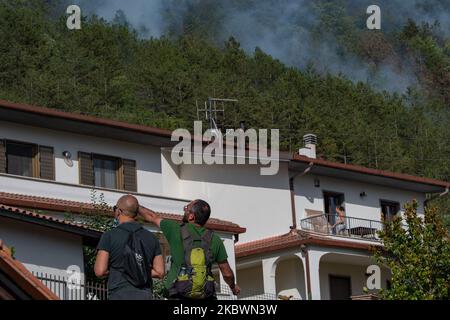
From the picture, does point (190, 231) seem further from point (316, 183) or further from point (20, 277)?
point (316, 183)

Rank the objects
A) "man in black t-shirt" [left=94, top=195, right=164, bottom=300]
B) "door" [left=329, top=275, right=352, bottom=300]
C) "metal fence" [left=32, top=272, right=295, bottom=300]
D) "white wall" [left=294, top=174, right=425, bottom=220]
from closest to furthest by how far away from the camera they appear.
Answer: "man in black t-shirt" [left=94, top=195, right=164, bottom=300]
"metal fence" [left=32, top=272, right=295, bottom=300]
"door" [left=329, top=275, right=352, bottom=300]
"white wall" [left=294, top=174, right=425, bottom=220]

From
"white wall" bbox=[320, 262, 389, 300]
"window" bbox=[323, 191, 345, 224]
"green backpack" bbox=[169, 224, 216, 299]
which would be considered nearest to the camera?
"green backpack" bbox=[169, 224, 216, 299]

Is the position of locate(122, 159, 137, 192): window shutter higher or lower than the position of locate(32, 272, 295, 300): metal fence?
higher

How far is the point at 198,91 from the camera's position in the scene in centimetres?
6694

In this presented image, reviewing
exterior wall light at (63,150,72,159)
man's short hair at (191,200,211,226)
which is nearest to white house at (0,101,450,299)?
exterior wall light at (63,150,72,159)

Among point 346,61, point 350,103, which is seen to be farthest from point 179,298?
point 346,61

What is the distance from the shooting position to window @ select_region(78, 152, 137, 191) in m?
29.7

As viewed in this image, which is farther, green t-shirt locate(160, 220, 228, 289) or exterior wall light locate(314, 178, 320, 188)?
exterior wall light locate(314, 178, 320, 188)

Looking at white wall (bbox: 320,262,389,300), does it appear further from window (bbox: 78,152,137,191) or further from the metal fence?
the metal fence

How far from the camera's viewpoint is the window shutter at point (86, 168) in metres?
29.6

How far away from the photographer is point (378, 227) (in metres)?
36.2

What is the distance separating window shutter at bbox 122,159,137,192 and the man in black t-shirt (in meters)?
21.2

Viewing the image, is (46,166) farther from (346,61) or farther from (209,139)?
(346,61)
